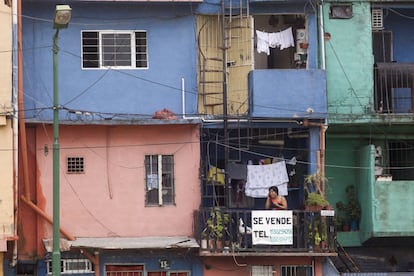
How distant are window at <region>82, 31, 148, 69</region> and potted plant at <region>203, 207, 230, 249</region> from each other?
182 inches

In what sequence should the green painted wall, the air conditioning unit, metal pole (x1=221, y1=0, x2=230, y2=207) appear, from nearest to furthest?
metal pole (x1=221, y1=0, x2=230, y2=207) → the green painted wall → the air conditioning unit

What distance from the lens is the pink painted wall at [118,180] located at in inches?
1073

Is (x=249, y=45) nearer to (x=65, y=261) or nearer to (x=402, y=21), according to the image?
(x=402, y=21)

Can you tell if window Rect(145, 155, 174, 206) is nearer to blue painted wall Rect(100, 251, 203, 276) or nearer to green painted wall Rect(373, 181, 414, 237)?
blue painted wall Rect(100, 251, 203, 276)

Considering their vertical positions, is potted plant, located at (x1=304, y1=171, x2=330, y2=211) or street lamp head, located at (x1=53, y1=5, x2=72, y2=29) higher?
street lamp head, located at (x1=53, y1=5, x2=72, y2=29)

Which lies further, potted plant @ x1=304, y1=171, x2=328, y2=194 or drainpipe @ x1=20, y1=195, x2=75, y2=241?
potted plant @ x1=304, y1=171, x2=328, y2=194

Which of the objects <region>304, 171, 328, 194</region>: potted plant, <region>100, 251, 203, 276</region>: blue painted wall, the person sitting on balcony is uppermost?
<region>304, 171, 328, 194</region>: potted plant

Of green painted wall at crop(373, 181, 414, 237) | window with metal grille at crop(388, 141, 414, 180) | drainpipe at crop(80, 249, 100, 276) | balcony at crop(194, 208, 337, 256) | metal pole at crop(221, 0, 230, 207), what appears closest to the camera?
balcony at crop(194, 208, 337, 256)

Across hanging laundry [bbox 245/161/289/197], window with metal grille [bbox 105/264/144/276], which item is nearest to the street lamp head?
window with metal grille [bbox 105/264/144/276]

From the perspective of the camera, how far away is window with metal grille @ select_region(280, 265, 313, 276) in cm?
2747

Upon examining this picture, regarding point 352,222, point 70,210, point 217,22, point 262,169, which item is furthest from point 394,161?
point 70,210

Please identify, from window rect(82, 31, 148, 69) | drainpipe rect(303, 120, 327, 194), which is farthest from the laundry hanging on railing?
window rect(82, 31, 148, 69)

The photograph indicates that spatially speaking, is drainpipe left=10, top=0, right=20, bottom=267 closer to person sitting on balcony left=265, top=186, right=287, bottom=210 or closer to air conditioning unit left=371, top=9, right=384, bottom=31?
person sitting on balcony left=265, top=186, right=287, bottom=210

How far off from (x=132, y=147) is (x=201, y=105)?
2.26 metres
